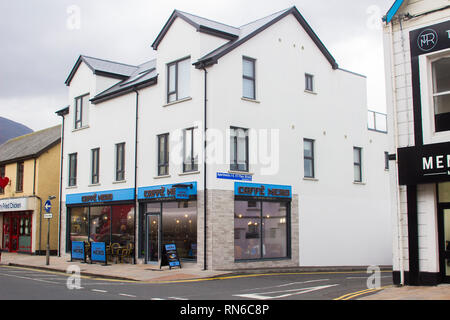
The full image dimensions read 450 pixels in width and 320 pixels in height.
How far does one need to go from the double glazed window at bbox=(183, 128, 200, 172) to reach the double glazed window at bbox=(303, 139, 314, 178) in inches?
226

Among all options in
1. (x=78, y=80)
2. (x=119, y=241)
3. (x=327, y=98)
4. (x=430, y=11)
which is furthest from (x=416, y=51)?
(x=78, y=80)

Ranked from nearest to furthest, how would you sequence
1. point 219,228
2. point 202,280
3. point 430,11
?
1. point 430,11
2. point 202,280
3. point 219,228

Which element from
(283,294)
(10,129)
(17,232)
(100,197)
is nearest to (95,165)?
(100,197)

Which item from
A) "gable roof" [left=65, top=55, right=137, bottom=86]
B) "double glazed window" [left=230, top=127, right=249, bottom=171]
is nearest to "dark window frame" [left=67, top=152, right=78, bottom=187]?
"gable roof" [left=65, top=55, right=137, bottom=86]

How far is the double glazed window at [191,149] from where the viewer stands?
21106mm

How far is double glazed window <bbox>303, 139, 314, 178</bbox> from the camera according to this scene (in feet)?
79.8

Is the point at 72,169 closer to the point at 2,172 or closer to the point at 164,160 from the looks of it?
the point at 2,172

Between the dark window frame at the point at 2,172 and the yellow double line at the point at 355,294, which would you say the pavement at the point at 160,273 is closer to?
the yellow double line at the point at 355,294

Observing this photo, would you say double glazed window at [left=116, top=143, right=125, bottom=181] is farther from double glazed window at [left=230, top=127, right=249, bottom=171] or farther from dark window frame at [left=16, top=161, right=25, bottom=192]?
dark window frame at [left=16, top=161, right=25, bottom=192]

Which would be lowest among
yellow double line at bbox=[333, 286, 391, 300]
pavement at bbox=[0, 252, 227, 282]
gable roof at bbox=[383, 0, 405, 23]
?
pavement at bbox=[0, 252, 227, 282]
